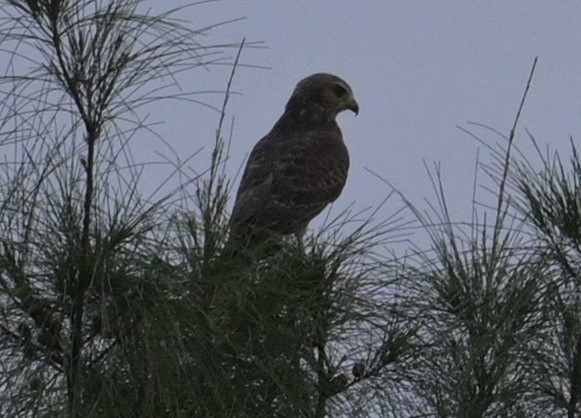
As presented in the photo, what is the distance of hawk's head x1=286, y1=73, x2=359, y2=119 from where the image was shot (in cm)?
784

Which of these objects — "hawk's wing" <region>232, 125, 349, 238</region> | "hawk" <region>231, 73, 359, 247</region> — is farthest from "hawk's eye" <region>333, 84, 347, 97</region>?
"hawk's wing" <region>232, 125, 349, 238</region>

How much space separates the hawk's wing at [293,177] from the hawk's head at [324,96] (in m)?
0.13

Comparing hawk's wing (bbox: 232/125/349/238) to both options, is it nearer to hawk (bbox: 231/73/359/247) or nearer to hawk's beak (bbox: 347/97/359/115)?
hawk (bbox: 231/73/359/247)

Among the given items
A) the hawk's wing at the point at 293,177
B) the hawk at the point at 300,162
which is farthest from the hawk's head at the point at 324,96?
the hawk's wing at the point at 293,177

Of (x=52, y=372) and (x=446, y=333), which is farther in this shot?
(x=446, y=333)

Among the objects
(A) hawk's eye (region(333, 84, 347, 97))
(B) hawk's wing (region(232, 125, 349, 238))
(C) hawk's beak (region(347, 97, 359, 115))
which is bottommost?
(B) hawk's wing (region(232, 125, 349, 238))

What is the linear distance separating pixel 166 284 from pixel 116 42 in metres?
0.59

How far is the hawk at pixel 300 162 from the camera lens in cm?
638

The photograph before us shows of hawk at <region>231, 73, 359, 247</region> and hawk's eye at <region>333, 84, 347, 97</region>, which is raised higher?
hawk's eye at <region>333, 84, 347, 97</region>

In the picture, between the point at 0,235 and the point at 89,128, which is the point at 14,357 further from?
the point at 89,128

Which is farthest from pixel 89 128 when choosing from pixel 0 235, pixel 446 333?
pixel 446 333

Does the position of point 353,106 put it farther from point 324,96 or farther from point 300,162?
point 300,162

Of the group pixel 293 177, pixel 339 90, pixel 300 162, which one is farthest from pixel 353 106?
pixel 293 177

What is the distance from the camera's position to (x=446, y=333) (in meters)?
3.93
